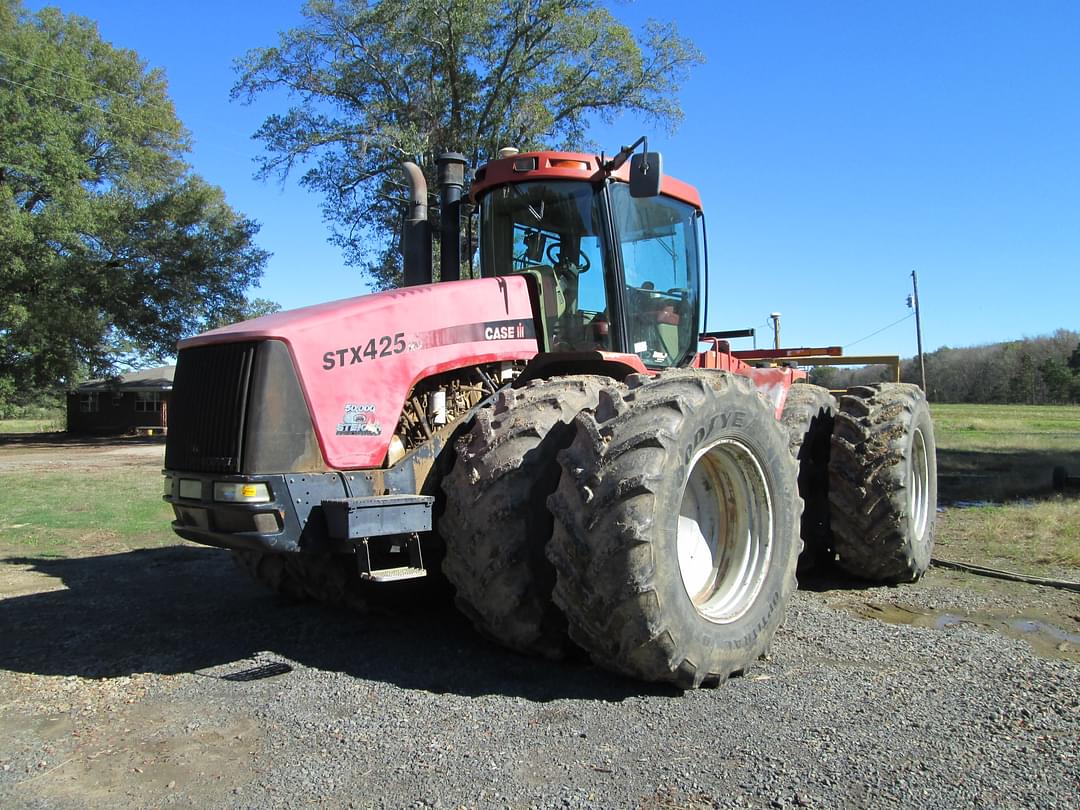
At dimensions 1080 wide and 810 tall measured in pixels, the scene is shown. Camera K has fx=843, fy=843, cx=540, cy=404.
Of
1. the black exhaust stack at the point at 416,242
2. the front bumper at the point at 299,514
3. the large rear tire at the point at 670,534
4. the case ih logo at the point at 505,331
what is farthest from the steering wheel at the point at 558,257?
the front bumper at the point at 299,514

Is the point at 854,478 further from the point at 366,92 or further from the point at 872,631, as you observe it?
the point at 366,92

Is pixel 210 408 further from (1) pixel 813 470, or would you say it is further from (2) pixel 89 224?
(2) pixel 89 224

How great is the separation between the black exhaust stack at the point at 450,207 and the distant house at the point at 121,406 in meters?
36.6

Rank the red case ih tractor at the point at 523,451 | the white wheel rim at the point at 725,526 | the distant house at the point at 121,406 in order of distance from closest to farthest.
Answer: the red case ih tractor at the point at 523,451, the white wheel rim at the point at 725,526, the distant house at the point at 121,406

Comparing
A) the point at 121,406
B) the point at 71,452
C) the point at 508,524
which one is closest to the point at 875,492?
the point at 508,524

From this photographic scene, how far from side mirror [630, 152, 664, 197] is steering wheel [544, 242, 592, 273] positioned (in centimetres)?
65

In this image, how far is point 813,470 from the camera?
6.75 meters

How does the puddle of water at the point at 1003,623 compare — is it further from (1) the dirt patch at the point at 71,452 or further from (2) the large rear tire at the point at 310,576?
(1) the dirt patch at the point at 71,452

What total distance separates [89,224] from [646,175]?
87.8 feet

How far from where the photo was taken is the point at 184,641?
501 cm

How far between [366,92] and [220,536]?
2441cm

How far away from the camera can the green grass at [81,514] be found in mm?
8610

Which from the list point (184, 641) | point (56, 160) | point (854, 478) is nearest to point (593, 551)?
point (184, 641)

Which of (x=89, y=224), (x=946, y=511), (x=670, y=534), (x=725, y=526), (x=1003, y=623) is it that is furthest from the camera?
(x=89, y=224)
